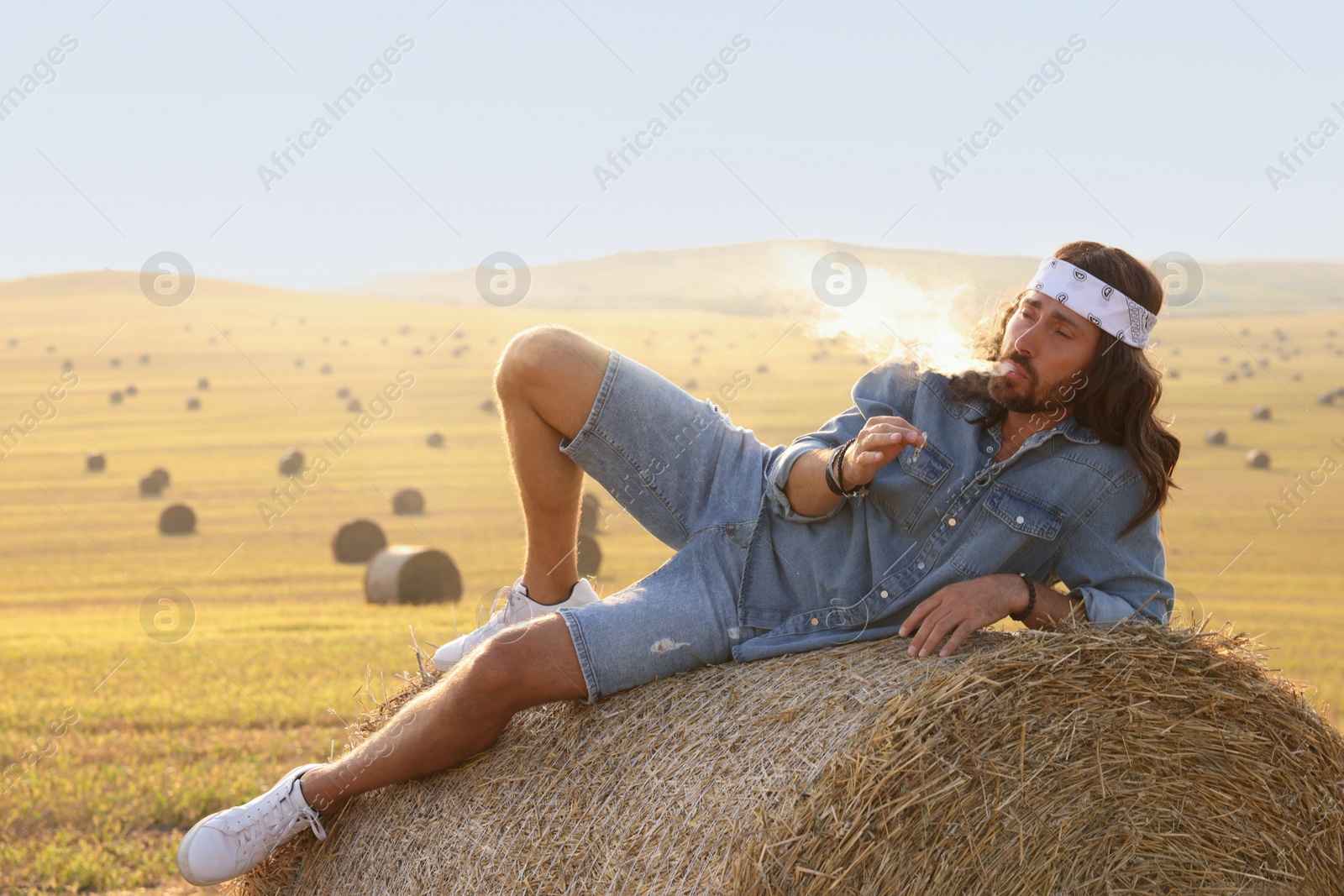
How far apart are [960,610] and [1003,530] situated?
343 mm

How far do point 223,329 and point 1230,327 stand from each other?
2281 inches

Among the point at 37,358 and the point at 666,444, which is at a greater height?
the point at 666,444

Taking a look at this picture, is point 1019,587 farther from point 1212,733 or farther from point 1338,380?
point 1338,380

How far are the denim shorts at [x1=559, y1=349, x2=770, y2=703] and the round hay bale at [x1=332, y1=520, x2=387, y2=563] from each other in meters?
14.7

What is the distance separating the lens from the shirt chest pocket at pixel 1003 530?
3.84 m

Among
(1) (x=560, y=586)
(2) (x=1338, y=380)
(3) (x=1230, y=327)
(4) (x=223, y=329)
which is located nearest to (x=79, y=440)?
(4) (x=223, y=329)

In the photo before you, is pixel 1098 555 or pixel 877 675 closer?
pixel 877 675

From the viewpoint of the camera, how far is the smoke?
4.24 m

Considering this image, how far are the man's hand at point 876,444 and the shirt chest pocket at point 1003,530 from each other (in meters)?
0.50

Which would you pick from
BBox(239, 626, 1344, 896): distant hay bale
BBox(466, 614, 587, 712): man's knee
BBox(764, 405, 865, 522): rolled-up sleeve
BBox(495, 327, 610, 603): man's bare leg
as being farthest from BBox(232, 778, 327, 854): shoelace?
BBox(764, 405, 865, 522): rolled-up sleeve

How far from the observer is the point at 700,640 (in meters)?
3.89

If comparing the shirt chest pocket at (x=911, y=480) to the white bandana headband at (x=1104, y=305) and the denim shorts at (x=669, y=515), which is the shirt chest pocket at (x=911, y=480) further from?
the white bandana headband at (x=1104, y=305)

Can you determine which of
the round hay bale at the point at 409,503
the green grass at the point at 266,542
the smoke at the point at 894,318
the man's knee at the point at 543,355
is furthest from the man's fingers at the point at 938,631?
the round hay bale at the point at 409,503

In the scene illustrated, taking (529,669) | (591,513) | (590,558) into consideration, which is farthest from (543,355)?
(591,513)
